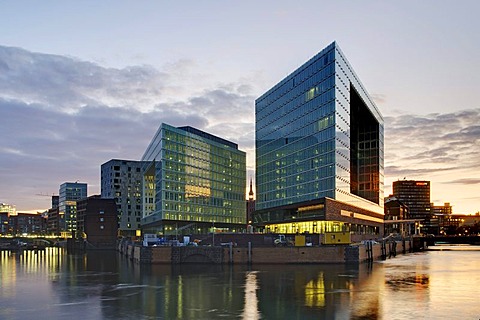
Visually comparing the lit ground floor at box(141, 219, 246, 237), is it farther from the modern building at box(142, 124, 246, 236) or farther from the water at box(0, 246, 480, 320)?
the water at box(0, 246, 480, 320)

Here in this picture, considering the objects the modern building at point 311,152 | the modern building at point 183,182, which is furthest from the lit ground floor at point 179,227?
the modern building at point 311,152

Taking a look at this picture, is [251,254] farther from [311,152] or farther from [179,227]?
[179,227]

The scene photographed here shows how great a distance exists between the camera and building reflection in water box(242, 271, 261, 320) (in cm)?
5272

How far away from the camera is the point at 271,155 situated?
183125 millimetres

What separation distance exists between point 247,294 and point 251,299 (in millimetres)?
4069

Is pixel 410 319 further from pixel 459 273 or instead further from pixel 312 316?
pixel 459 273

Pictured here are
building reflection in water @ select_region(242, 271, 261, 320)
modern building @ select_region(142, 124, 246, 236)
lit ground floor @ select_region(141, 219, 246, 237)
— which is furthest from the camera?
lit ground floor @ select_region(141, 219, 246, 237)

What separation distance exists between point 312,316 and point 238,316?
6.74m

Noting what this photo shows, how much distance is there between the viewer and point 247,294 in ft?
221

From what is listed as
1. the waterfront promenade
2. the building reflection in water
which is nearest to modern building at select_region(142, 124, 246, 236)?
the waterfront promenade

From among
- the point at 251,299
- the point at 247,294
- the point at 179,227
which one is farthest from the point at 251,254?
the point at 179,227

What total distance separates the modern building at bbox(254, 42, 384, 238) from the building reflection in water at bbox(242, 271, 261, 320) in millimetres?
61057

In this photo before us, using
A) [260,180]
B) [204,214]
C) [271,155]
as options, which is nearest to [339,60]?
[271,155]

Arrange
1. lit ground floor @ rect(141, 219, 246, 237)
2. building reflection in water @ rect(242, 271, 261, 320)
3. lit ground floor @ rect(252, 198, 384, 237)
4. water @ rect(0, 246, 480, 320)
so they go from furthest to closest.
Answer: lit ground floor @ rect(141, 219, 246, 237) < lit ground floor @ rect(252, 198, 384, 237) < water @ rect(0, 246, 480, 320) < building reflection in water @ rect(242, 271, 261, 320)
